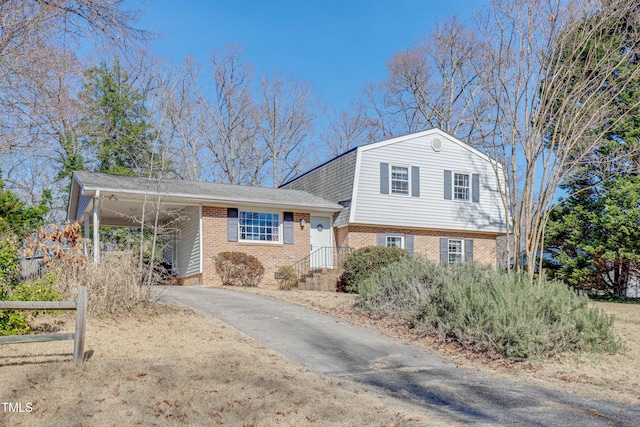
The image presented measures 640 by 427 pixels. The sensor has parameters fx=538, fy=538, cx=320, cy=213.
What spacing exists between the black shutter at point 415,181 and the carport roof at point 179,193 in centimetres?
280

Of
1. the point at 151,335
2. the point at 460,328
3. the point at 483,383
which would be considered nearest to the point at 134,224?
the point at 151,335

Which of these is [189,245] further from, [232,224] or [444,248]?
[444,248]

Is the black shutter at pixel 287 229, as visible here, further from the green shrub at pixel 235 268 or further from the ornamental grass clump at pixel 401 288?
the ornamental grass clump at pixel 401 288

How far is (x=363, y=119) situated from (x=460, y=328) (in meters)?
27.3

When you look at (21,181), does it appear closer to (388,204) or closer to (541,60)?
(388,204)

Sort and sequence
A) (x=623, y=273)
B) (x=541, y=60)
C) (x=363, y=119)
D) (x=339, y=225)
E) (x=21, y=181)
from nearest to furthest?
(x=541, y=60) < (x=623, y=273) < (x=339, y=225) < (x=21, y=181) < (x=363, y=119)

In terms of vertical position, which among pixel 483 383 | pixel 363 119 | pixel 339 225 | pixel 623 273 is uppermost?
pixel 363 119

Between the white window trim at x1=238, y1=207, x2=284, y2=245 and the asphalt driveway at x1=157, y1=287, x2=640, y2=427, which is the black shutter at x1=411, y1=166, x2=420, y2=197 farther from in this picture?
the asphalt driveway at x1=157, y1=287, x2=640, y2=427

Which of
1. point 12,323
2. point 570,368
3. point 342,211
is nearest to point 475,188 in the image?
point 342,211

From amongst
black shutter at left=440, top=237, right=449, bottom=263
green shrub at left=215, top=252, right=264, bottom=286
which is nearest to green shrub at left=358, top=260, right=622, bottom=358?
green shrub at left=215, top=252, right=264, bottom=286

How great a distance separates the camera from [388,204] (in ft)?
63.4

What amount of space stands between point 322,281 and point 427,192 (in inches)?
220

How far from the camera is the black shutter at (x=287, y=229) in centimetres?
1834

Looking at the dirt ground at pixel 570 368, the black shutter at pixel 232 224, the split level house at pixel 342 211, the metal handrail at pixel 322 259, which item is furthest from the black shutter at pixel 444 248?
the dirt ground at pixel 570 368
